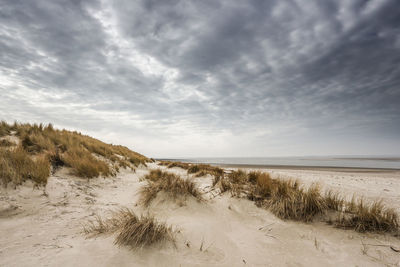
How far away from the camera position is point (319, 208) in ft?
10.2

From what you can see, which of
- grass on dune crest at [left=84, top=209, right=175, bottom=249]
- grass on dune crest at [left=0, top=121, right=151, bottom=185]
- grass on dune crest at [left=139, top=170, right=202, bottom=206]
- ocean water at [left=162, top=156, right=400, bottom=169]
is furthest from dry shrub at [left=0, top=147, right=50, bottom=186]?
ocean water at [left=162, top=156, right=400, bottom=169]

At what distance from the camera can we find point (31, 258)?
5.62 feet

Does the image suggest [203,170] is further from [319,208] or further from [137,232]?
[137,232]

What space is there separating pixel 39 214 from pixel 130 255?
2099 mm

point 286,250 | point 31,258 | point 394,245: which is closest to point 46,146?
point 31,258

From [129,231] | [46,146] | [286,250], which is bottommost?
[286,250]

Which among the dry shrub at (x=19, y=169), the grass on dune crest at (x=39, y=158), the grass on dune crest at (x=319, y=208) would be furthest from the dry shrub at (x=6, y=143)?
the grass on dune crest at (x=319, y=208)

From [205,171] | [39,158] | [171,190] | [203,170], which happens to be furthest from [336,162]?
[39,158]

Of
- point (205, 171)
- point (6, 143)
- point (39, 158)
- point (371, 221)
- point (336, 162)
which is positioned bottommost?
point (336, 162)

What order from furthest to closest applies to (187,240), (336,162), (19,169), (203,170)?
(336,162) < (203,170) < (19,169) < (187,240)

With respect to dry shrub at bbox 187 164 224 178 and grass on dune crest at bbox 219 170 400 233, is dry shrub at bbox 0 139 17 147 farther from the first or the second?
grass on dune crest at bbox 219 170 400 233

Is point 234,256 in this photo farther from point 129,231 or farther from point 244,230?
point 129,231

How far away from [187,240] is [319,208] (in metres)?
2.49

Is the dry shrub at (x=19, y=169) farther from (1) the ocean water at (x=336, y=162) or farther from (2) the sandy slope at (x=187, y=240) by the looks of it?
(1) the ocean water at (x=336, y=162)
